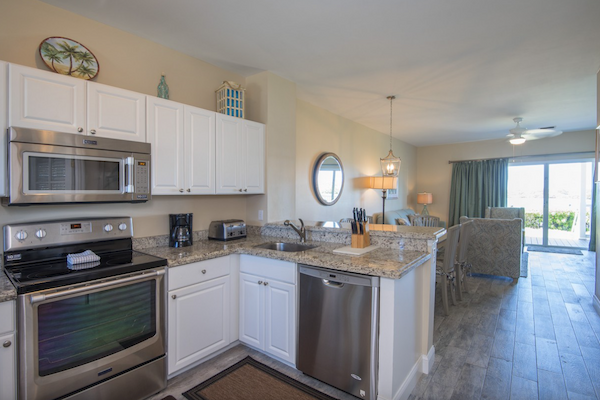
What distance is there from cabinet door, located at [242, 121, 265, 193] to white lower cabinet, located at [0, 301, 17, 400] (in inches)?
73.1

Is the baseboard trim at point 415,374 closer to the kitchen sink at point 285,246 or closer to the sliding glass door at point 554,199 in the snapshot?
the kitchen sink at point 285,246

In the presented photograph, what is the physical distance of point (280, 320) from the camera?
7.48ft

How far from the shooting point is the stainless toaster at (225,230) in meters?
2.87

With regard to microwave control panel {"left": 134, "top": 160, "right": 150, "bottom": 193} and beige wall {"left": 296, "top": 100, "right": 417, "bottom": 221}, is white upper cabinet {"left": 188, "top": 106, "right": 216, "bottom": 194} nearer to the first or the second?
microwave control panel {"left": 134, "top": 160, "right": 150, "bottom": 193}

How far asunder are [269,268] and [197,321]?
64 cm

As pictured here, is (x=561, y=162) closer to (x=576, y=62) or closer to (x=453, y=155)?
(x=453, y=155)

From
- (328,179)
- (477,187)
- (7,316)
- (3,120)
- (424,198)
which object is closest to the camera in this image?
(7,316)

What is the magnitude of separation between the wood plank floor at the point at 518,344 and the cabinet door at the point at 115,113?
8.60ft

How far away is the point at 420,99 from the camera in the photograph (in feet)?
13.4

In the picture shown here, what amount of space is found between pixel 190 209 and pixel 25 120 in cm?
138

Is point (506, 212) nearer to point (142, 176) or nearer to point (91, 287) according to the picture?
point (142, 176)

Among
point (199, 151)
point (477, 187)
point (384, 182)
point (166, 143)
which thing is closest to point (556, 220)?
point (477, 187)

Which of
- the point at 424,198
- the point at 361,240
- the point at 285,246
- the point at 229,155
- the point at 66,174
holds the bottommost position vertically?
the point at 285,246

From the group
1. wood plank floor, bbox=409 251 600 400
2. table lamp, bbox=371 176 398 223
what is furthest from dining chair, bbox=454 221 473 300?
table lamp, bbox=371 176 398 223
